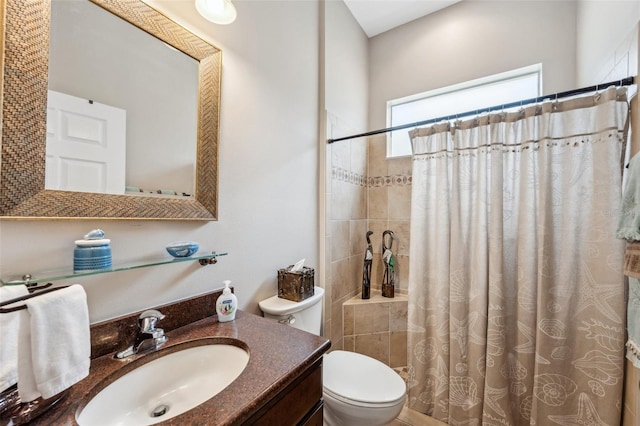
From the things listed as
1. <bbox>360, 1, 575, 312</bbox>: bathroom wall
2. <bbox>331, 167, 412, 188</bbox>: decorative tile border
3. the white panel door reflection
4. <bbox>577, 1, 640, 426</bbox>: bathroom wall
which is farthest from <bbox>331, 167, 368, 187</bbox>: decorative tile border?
<bbox>577, 1, 640, 426</bbox>: bathroom wall

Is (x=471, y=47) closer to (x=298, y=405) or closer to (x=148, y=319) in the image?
(x=298, y=405)

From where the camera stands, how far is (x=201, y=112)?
1.09 meters

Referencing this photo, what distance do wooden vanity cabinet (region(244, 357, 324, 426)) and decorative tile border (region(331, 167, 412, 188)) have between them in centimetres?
133

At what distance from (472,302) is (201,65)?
1868 mm

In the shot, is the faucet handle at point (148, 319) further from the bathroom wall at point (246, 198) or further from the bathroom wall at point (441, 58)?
the bathroom wall at point (441, 58)

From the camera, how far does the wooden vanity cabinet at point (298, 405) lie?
674mm

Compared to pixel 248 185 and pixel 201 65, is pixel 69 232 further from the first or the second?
pixel 201 65

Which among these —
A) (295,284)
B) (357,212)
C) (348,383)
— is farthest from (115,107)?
(357,212)

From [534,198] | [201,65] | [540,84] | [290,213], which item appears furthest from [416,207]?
[201,65]

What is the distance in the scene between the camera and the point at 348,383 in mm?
1311

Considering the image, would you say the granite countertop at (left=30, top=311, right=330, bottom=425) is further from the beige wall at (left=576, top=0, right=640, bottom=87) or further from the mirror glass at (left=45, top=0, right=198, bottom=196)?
the beige wall at (left=576, top=0, right=640, bottom=87)

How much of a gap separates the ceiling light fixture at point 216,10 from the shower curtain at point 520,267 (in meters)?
1.28

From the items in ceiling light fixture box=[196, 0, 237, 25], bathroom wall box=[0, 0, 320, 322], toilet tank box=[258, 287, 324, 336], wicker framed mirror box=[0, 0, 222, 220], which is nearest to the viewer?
wicker framed mirror box=[0, 0, 222, 220]

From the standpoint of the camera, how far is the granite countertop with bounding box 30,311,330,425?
22.5 inches
